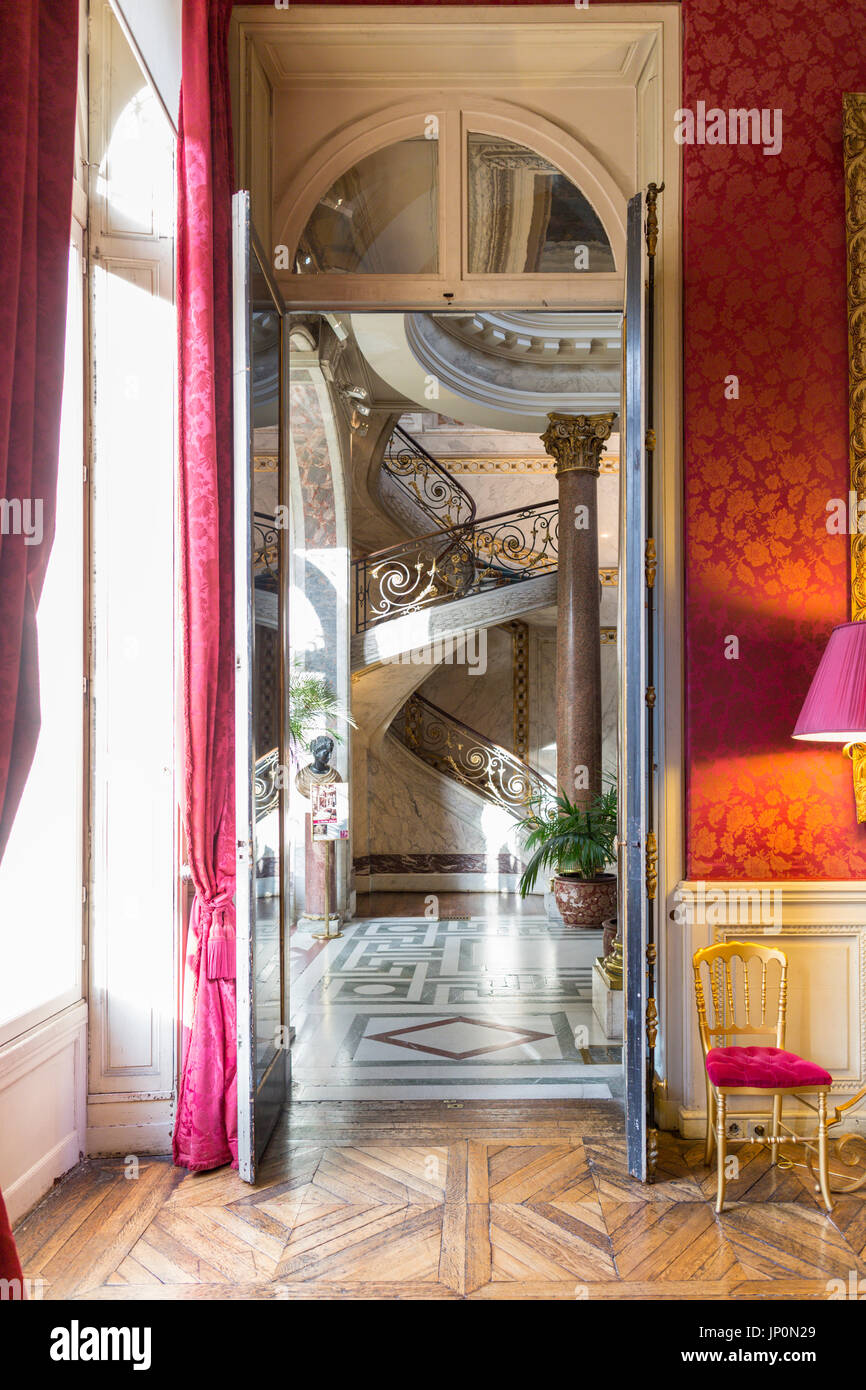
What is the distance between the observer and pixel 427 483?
12125 millimetres

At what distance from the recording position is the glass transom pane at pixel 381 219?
12.9 ft

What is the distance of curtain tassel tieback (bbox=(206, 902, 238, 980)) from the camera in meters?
3.24

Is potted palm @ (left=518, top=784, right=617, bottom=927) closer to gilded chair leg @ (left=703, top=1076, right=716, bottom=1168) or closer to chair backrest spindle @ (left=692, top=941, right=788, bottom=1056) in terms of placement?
chair backrest spindle @ (left=692, top=941, right=788, bottom=1056)

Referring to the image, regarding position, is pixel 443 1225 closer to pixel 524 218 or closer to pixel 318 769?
pixel 524 218

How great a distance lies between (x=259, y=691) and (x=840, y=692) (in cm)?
198

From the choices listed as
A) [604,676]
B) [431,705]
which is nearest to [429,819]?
[431,705]

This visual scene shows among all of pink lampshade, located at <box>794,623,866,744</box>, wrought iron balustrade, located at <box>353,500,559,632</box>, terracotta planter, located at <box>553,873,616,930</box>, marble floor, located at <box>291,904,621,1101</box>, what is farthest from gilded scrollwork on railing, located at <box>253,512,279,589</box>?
wrought iron balustrade, located at <box>353,500,559,632</box>

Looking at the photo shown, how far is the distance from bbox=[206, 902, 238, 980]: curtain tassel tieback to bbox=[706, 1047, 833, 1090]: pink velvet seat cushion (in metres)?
1.68

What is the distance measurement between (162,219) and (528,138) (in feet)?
5.23

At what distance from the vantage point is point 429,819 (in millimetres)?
10859

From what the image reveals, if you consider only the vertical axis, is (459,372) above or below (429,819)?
above

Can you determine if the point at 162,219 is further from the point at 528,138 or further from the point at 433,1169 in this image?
the point at 433,1169
